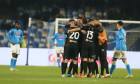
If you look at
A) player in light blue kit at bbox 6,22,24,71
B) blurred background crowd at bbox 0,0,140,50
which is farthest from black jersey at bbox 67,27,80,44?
blurred background crowd at bbox 0,0,140,50

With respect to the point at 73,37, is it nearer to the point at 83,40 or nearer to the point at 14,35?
the point at 83,40

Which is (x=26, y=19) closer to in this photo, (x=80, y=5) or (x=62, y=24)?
(x=80, y=5)

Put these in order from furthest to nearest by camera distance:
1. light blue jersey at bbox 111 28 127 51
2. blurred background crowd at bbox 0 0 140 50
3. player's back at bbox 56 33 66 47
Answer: blurred background crowd at bbox 0 0 140 50 < player's back at bbox 56 33 66 47 < light blue jersey at bbox 111 28 127 51

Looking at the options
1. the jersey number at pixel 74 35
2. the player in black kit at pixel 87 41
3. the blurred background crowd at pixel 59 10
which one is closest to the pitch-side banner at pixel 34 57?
the blurred background crowd at pixel 59 10

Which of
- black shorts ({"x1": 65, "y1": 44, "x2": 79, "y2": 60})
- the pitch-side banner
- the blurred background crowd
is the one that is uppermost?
the blurred background crowd

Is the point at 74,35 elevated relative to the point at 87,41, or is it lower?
elevated

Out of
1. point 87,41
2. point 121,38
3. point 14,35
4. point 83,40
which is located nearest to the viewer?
point 87,41

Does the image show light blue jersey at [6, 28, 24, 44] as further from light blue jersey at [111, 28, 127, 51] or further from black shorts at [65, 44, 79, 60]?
light blue jersey at [111, 28, 127, 51]

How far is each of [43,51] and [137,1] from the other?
45.9 feet

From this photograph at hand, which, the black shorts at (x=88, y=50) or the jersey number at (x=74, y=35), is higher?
the jersey number at (x=74, y=35)

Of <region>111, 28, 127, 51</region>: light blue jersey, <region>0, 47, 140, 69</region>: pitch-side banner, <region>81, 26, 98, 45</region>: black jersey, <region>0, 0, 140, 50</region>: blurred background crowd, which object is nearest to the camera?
<region>81, 26, 98, 45</region>: black jersey

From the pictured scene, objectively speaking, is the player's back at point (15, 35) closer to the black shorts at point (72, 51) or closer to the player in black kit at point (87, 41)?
the black shorts at point (72, 51)

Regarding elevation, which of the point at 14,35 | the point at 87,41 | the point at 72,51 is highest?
the point at 14,35

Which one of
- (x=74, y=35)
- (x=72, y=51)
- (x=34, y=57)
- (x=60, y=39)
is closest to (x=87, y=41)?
(x=74, y=35)
